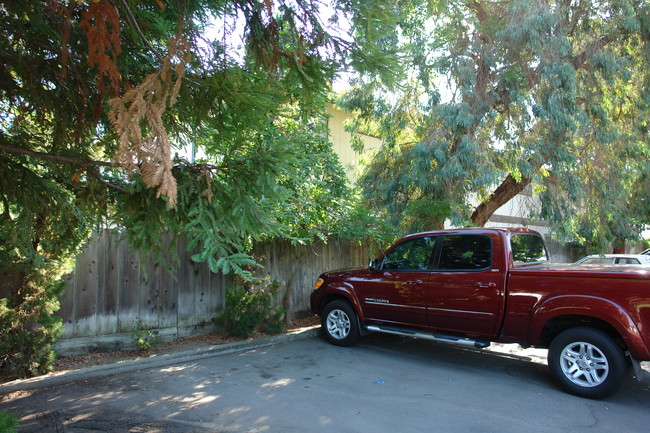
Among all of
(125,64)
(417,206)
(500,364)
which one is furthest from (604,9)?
(125,64)

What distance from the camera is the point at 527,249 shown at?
21.3 ft

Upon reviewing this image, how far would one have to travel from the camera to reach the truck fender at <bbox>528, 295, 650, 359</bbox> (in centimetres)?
462

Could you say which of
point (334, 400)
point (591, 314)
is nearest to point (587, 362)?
point (591, 314)

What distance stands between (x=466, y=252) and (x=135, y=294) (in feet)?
17.1

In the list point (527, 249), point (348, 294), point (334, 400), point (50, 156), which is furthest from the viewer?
point (348, 294)

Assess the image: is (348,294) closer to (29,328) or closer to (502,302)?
(502,302)

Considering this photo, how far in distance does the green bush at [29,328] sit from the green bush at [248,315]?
9.10 ft

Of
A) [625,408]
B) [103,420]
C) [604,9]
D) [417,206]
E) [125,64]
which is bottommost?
[625,408]

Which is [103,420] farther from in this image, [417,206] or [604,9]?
[604,9]

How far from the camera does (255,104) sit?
410cm

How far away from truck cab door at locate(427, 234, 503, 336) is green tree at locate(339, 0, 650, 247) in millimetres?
2080

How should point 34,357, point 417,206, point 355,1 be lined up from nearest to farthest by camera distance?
point 355,1
point 34,357
point 417,206

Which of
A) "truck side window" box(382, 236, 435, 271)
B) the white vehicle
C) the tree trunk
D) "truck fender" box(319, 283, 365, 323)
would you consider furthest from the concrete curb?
the white vehicle

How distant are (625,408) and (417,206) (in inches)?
182
